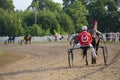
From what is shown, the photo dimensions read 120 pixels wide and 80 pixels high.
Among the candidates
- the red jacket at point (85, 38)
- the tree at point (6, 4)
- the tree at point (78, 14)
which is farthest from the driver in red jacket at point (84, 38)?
the tree at point (6, 4)

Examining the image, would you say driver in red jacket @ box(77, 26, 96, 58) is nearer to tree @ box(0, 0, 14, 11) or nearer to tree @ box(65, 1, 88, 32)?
tree @ box(65, 1, 88, 32)

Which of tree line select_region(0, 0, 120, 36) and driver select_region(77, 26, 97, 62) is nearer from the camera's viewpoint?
driver select_region(77, 26, 97, 62)

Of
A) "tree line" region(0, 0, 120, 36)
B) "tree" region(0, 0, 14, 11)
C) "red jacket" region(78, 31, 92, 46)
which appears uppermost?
"tree" region(0, 0, 14, 11)

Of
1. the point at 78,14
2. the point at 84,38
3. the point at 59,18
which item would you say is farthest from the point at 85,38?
the point at 78,14

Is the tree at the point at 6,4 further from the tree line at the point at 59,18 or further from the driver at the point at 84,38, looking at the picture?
the driver at the point at 84,38

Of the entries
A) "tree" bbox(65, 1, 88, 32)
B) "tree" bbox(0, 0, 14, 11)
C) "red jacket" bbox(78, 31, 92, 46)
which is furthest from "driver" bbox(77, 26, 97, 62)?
"tree" bbox(0, 0, 14, 11)

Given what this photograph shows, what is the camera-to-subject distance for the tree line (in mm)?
90519

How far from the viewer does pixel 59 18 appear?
101 m

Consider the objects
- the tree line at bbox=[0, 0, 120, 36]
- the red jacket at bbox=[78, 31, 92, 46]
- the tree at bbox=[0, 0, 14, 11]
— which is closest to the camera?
the red jacket at bbox=[78, 31, 92, 46]

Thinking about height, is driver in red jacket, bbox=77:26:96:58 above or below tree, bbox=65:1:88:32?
below

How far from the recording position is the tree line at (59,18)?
297ft

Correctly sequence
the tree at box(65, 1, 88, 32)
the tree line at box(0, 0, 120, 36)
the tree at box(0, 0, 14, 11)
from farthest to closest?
the tree at box(0, 0, 14, 11)
the tree at box(65, 1, 88, 32)
the tree line at box(0, 0, 120, 36)

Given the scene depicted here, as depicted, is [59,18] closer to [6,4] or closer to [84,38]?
[6,4]

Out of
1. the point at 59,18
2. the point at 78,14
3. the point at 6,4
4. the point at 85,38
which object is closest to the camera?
the point at 85,38
